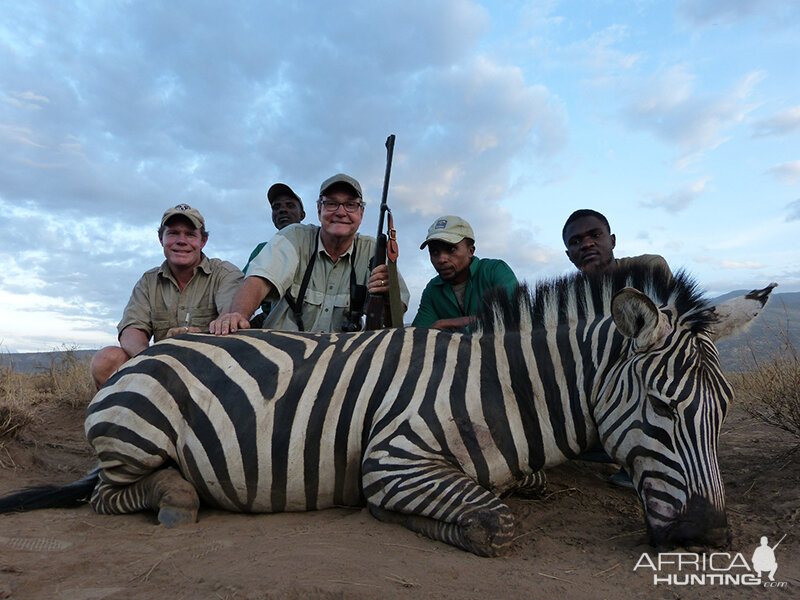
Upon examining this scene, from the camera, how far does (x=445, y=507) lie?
8.62ft

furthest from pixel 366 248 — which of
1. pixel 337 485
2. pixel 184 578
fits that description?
pixel 184 578

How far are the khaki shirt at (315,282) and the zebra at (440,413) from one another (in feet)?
5.56

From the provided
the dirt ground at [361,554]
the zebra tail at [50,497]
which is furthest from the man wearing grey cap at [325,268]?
the dirt ground at [361,554]

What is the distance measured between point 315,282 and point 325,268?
19 cm

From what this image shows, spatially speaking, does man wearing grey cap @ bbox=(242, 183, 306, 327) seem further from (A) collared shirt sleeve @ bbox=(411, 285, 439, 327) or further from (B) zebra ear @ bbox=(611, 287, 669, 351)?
(B) zebra ear @ bbox=(611, 287, 669, 351)

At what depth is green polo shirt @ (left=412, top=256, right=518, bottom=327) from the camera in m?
5.34

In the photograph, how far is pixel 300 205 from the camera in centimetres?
834

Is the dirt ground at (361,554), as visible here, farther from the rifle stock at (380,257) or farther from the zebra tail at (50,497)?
the rifle stock at (380,257)

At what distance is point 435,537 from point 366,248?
140 inches

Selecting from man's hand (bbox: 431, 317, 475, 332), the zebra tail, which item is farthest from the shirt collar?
man's hand (bbox: 431, 317, 475, 332)

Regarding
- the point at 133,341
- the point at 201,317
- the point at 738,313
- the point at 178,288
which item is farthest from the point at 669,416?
the point at 178,288

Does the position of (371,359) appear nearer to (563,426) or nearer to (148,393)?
(563,426)

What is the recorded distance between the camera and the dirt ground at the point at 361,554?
205 centimetres

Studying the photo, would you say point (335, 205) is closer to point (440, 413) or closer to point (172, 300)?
point (172, 300)
